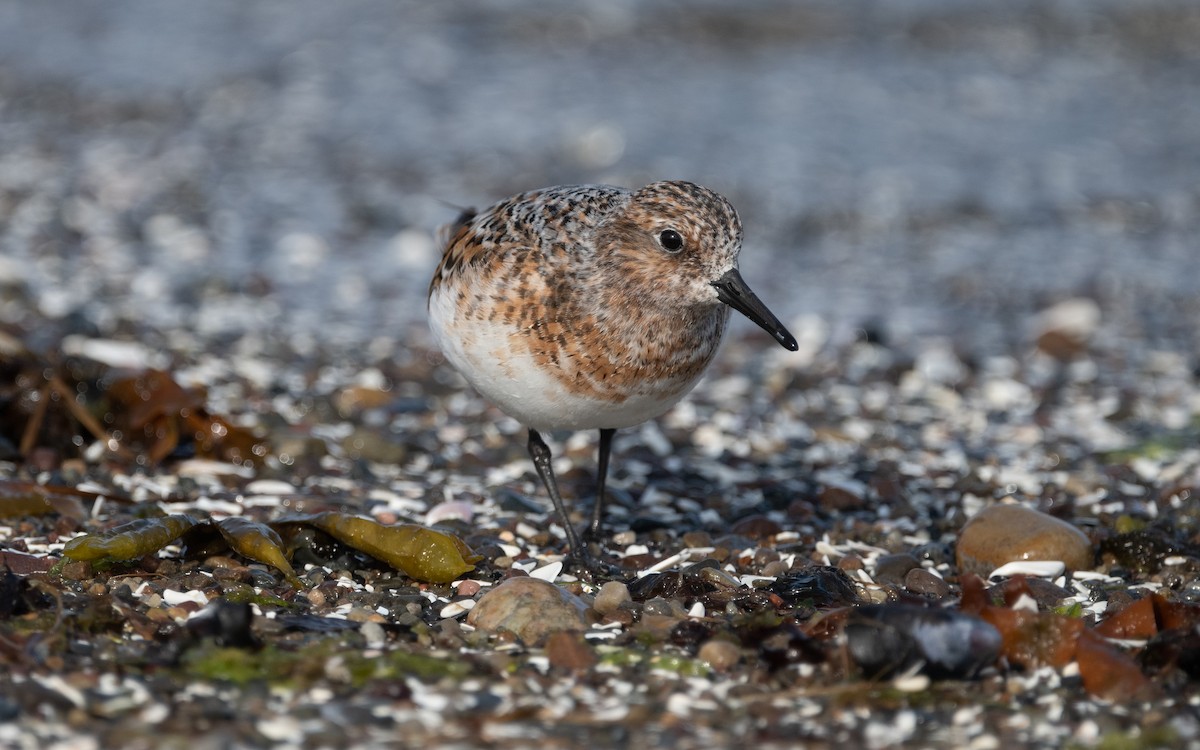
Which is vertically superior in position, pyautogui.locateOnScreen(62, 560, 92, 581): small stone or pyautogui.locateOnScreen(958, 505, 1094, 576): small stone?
pyautogui.locateOnScreen(958, 505, 1094, 576): small stone

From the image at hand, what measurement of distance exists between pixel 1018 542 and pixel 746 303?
135 centimetres

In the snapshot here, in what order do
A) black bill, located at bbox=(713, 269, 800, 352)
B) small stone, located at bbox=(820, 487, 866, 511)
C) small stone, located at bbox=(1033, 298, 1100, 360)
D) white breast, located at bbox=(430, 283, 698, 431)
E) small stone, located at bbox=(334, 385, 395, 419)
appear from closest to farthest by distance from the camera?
black bill, located at bbox=(713, 269, 800, 352), white breast, located at bbox=(430, 283, 698, 431), small stone, located at bbox=(820, 487, 866, 511), small stone, located at bbox=(334, 385, 395, 419), small stone, located at bbox=(1033, 298, 1100, 360)

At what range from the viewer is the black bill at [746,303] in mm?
4438

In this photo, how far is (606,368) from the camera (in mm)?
4559

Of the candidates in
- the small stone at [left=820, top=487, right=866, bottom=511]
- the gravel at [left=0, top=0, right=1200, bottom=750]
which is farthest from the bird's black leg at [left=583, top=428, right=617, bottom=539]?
the small stone at [left=820, top=487, right=866, bottom=511]

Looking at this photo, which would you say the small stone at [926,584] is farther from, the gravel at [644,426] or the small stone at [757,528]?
the small stone at [757,528]

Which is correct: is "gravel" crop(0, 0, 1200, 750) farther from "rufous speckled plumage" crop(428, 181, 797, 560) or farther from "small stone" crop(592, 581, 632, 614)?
"rufous speckled plumage" crop(428, 181, 797, 560)

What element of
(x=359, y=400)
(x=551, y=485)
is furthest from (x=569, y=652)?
(x=359, y=400)

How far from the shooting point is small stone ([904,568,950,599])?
4.62 m

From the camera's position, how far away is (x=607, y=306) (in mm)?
4555

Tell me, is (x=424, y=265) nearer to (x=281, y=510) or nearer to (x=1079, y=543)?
(x=281, y=510)

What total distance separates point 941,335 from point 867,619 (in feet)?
16.3

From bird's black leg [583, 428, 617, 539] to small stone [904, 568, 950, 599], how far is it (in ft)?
3.87

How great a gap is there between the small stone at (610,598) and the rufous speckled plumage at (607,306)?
638 millimetres
